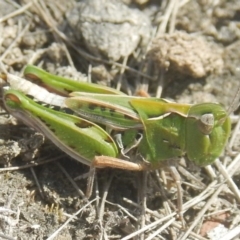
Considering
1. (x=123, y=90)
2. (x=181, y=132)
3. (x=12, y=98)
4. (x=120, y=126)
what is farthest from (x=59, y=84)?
(x=181, y=132)

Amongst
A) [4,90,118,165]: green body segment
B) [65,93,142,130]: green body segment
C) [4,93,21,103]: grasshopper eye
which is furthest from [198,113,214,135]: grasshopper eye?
[4,93,21,103]: grasshopper eye

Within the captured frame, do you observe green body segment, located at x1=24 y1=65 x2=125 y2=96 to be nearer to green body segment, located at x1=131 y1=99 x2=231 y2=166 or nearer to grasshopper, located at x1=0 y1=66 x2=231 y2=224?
grasshopper, located at x1=0 y1=66 x2=231 y2=224

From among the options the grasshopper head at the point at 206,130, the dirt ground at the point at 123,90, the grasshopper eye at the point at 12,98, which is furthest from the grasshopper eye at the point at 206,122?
the grasshopper eye at the point at 12,98

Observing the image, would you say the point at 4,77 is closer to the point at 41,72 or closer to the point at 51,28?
the point at 41,72

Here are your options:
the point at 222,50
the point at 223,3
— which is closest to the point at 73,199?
the point at 222,50

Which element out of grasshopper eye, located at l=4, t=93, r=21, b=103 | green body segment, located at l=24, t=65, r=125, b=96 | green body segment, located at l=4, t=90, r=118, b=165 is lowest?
green body segment, located at l=4, t=90, r=118, b=165

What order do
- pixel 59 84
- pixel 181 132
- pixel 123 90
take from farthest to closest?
pixel 123 90 < pixel 59 84 < pixel 181 132

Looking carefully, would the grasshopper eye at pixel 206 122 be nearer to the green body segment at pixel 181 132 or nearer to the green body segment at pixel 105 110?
the green body segment at pixel 181 132

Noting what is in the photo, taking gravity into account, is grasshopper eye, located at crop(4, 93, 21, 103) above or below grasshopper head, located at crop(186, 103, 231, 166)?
below

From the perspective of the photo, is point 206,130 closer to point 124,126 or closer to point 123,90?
point 124,126
